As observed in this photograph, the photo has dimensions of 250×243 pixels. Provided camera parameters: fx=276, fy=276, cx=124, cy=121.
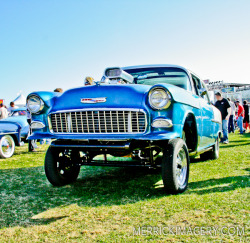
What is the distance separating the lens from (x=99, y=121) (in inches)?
128

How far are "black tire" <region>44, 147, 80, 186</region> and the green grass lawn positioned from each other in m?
0.12

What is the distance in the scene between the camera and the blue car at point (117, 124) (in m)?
3.07

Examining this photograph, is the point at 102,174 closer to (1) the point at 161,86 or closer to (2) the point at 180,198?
(2) the point at 180,198

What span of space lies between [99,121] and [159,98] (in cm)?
75

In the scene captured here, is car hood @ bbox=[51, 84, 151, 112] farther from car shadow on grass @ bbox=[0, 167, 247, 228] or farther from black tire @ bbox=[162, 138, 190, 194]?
car shadow on grass @ bbox=[0, 167, 247, 228]

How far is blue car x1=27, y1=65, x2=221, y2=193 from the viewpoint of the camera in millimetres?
3074

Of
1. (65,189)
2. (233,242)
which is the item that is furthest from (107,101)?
(233,242)

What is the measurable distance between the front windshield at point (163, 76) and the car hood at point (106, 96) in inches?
45.7

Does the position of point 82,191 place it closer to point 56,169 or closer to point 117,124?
point 56,169

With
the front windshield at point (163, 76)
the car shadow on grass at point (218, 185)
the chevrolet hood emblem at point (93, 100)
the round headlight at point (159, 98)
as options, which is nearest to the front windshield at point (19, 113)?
the front windshield at point (163, 76)

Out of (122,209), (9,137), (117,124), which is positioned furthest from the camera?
(9,137)

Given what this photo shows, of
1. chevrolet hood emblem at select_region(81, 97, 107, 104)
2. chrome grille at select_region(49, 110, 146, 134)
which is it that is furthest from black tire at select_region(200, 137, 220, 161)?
chevrolet hood emblem at select_region(81, 97, 107, 104)

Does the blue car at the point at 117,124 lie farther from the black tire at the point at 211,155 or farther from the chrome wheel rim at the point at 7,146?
the chrome wheel rim at the point at 7,146

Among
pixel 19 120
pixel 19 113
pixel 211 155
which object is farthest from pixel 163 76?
pixel 19 113
